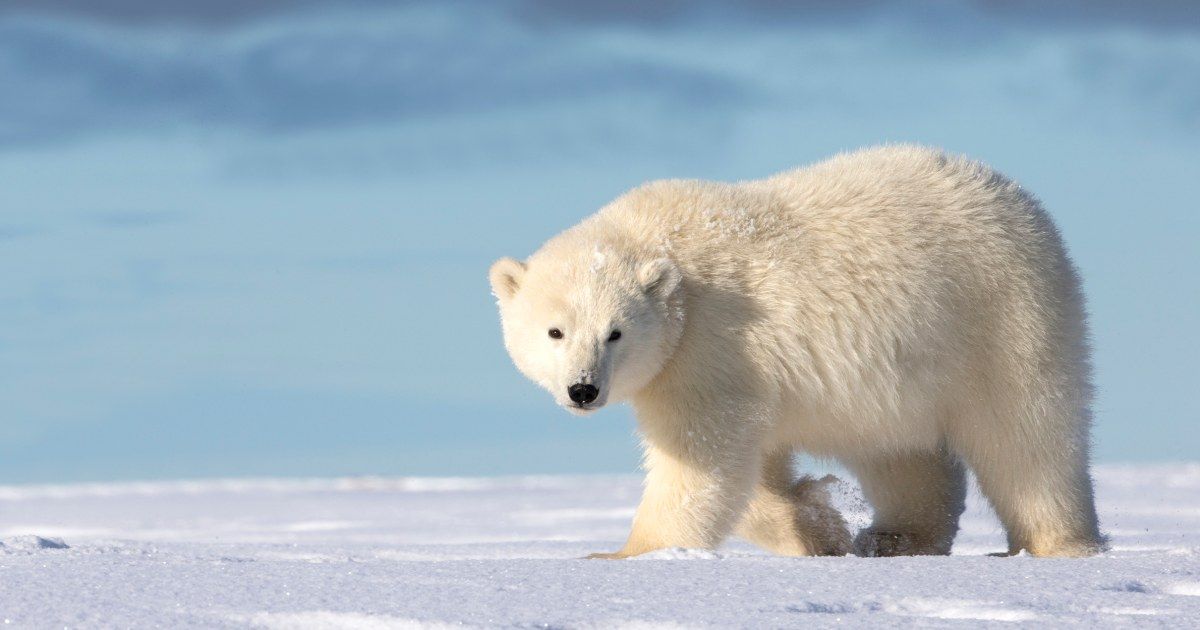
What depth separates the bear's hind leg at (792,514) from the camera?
21.5ft

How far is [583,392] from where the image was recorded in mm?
5414

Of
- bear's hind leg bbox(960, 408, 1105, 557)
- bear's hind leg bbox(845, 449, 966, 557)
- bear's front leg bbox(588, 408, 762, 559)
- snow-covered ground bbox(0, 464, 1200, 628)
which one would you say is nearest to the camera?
snow-covered ground bbox(0, 464, 1200, 628)

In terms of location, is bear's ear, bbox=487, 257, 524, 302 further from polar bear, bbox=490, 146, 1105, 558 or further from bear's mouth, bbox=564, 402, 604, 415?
bear's mouth, bbox=564, 402, 604, 415

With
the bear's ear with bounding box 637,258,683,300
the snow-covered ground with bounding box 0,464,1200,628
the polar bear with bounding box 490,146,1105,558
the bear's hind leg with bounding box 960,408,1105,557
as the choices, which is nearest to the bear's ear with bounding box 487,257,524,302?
the polar bear with bounding box 490,146,1105,558

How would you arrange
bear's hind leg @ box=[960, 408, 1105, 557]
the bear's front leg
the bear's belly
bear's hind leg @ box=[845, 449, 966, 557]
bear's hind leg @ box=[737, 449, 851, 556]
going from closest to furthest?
the bear's front leg < the bear's belly < bear's hind leg @ box=[960, 408, 1105, 557] < bear's hind leg @ box=[737, 449, 851, 556] < bear's hind leg @ box=[845, 449, 966, 557]

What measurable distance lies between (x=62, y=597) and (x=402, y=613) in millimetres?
940

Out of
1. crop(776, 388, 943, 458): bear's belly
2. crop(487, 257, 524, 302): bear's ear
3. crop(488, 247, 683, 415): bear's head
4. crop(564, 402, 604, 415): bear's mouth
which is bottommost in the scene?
crop(776, 388, 943, 458): bear's belly

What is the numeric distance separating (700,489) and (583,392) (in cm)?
63

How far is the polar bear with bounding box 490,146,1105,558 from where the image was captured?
18.2 ft

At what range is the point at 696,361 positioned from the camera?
18.4 ft

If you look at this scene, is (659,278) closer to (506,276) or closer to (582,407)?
(582,407)

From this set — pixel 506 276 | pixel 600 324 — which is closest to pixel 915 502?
pixel 600 324

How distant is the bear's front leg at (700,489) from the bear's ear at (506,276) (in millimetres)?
989

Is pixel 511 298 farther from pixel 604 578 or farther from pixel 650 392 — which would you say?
pixel 604 578
